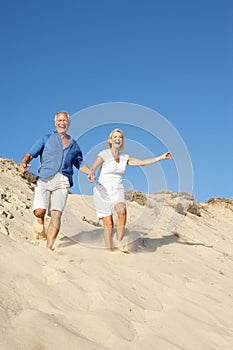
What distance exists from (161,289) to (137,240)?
270 cm

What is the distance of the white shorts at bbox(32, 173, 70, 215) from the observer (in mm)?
5902

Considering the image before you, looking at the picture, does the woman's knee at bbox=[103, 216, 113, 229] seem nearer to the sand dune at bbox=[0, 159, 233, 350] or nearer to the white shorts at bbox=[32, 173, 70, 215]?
the sand dune at bbox=[0, 159, 233, 350]

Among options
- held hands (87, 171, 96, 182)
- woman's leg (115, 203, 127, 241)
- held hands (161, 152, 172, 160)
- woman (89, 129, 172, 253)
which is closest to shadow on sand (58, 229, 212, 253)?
woman's leg (115, 203, 127, 241)

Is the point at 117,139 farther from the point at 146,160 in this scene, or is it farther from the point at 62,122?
the point at 62,122

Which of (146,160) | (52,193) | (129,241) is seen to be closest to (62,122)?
(52,193)

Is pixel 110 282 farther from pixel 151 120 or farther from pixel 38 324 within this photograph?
pixel 151 120

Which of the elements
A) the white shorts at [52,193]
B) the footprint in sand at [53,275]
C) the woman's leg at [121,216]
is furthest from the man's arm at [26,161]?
the footprint in sand at [53,275]

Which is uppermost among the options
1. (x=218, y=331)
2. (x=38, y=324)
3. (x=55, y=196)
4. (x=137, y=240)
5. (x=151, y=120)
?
(x=151, y=120)

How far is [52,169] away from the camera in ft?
19.5

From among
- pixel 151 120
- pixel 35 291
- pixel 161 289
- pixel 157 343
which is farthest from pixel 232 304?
pixel 151 120

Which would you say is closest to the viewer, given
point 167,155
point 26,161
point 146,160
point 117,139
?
point 26,161

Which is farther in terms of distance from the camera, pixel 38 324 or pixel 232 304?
pixel 232 304

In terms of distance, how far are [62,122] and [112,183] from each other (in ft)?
3.88

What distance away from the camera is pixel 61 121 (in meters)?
5.95
